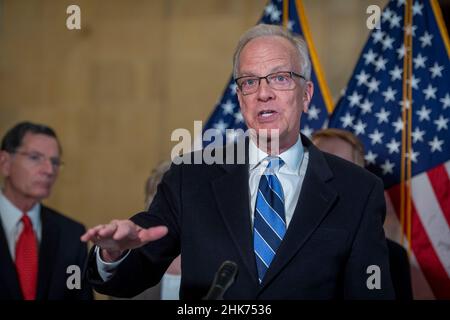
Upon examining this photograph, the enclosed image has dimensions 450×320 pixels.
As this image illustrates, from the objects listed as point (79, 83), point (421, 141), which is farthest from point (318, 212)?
point (79, 83)

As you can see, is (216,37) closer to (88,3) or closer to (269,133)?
(88,3)

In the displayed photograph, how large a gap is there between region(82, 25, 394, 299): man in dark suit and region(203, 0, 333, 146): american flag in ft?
6.64

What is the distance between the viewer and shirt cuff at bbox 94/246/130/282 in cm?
174

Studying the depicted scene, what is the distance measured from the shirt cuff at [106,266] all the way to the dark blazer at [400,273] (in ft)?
5.86

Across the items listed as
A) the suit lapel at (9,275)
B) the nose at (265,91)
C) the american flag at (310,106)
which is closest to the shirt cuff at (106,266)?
the nose at (265,91)

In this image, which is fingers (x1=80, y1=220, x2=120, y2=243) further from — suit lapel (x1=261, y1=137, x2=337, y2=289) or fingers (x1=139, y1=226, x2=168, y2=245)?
suit lapel (x1=261, y1=137, x2=337, y2=289)

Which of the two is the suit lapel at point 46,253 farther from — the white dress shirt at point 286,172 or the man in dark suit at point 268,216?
the white dress shirt at point 286,172

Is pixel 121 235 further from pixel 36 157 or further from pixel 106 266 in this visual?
pixel 36 157

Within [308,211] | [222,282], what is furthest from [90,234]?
[308,211]

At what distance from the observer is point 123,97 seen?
220 inches

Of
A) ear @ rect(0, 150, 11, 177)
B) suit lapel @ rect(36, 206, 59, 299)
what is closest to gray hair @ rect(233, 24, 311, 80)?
suit lapel @ rect(36, 206, 59, 299)

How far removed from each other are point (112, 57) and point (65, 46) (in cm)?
47

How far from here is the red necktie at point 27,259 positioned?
332 centimetres
